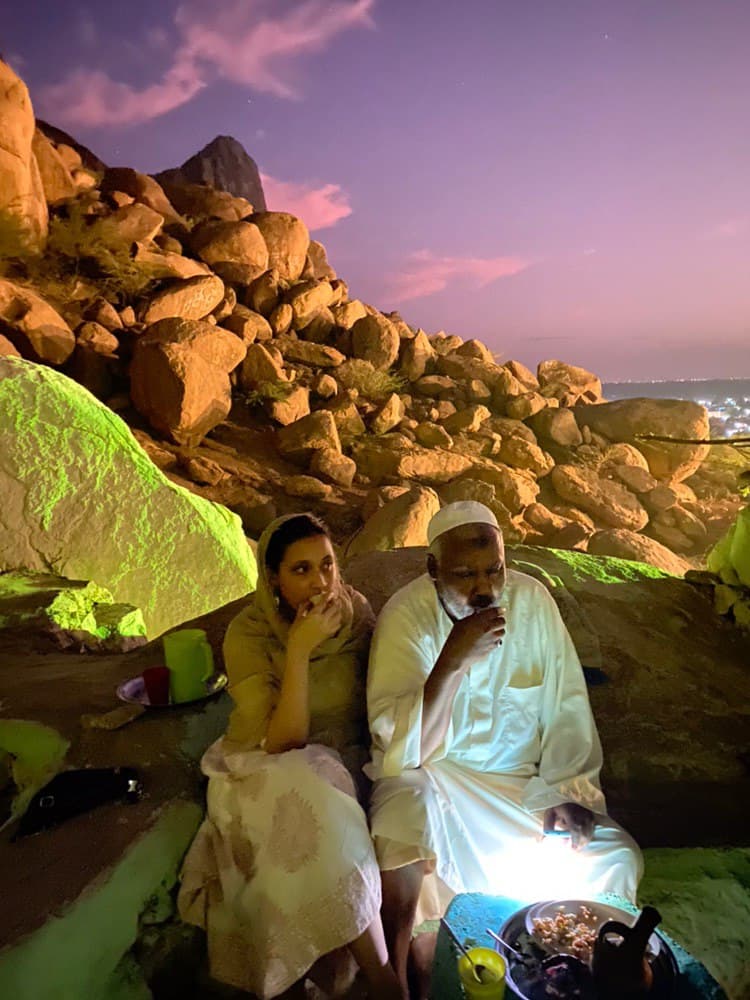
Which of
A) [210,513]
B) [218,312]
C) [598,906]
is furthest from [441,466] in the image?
[598,906]

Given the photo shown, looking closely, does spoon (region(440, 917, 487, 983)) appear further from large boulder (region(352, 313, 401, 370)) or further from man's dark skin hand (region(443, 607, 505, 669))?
large boulder (region(352, 313, 401, 370))

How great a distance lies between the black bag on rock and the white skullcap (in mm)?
1450

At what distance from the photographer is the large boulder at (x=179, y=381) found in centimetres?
1156

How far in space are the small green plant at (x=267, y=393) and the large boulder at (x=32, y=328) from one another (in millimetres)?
3409

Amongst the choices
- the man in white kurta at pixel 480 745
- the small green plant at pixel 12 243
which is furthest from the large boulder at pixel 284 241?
the man in white kurta at pixel 480 745

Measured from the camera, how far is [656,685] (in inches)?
141

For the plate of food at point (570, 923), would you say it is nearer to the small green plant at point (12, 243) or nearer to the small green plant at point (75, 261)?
the small green plant at point (75, 261)

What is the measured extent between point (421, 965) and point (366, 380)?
537 inches

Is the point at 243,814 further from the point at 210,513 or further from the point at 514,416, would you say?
the point at 514,416

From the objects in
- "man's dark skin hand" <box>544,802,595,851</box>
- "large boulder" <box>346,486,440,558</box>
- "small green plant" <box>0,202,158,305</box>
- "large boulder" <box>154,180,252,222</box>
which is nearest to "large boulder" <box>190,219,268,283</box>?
"large boulder" <box>154,180,252,222</box>

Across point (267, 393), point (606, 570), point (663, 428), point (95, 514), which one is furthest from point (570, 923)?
point (663, 428)

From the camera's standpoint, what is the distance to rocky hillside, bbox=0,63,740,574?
11.6 metres

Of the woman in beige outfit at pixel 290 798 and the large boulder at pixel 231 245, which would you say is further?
the large boulder at pixel 231 245

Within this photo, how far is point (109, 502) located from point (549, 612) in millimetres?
4030
